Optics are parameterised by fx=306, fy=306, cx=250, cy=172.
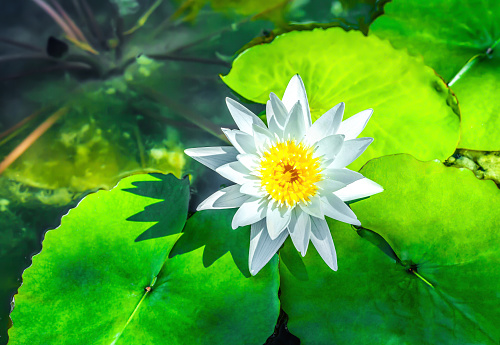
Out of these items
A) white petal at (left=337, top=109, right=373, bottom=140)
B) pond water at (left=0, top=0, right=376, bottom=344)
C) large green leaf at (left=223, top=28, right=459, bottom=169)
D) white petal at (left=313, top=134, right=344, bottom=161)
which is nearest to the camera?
white petal at (left=313, top=134, right=344, bottom=161)

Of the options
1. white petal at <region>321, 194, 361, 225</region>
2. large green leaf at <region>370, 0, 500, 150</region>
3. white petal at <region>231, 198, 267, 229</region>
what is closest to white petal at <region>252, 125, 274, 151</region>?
white petal at <region>231, 198, 267, 229</region>

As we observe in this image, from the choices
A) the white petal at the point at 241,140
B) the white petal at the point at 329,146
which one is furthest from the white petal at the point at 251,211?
the white petal at the point at 329,146

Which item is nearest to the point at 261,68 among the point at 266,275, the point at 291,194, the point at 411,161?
the point at 291,194

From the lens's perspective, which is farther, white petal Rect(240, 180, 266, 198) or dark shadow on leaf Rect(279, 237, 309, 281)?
dark shadow on leaf Rect(279, 237, 309, 281)

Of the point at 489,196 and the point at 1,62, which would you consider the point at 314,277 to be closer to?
the point at 489,196

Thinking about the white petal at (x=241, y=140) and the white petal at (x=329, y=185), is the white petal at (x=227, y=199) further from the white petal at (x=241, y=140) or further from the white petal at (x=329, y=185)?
the white petal at (x=329, y=185)

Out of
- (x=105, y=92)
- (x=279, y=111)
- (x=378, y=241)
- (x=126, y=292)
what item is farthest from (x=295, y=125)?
(x=105, y=92)

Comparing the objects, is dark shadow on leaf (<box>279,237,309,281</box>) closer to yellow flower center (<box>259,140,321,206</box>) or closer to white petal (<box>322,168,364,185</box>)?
yellow flower center (<box>259,140,321,206</box>)
